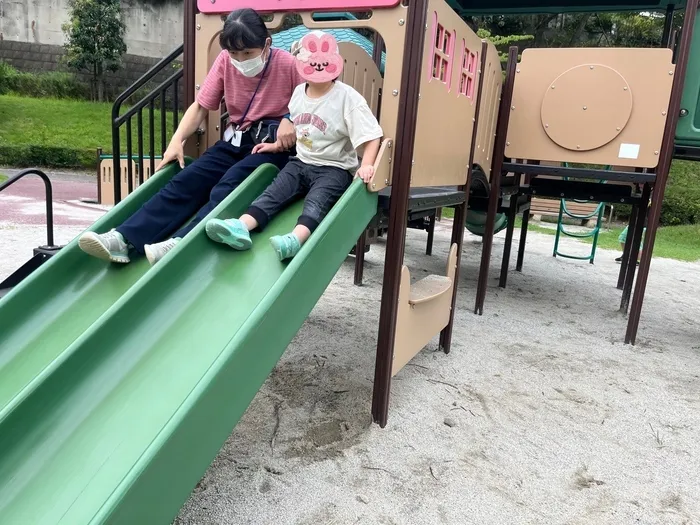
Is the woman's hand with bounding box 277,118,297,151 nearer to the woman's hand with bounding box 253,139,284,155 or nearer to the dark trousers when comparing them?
the woman's hand with bounding box 253,139,284,155

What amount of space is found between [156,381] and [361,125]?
1404 mm

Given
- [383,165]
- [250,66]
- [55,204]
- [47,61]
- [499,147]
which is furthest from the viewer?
[47,61]

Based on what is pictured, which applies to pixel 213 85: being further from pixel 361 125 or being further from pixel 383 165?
pixel 383 165

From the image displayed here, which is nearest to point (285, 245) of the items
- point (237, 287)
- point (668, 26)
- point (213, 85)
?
point (237, 287)

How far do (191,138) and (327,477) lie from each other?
2193mm

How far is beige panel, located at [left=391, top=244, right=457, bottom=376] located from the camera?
2.75 meters

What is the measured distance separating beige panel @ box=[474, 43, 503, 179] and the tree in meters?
21.1

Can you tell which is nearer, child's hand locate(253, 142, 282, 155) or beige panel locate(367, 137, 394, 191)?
beige panel locate(367, 137, 394, 191)

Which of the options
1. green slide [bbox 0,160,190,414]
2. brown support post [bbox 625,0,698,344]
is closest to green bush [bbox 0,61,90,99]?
green slide [bbox 0,160,190,414]

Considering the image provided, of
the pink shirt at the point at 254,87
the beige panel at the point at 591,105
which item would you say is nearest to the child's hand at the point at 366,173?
the pink shirt at the point at 254,87

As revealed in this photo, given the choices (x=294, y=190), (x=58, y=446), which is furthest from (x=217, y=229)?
(x=58, y=446)

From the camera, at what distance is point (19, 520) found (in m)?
1.33

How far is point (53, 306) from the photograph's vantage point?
222 centimetres

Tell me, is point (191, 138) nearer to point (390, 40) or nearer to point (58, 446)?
point (390, 40)
